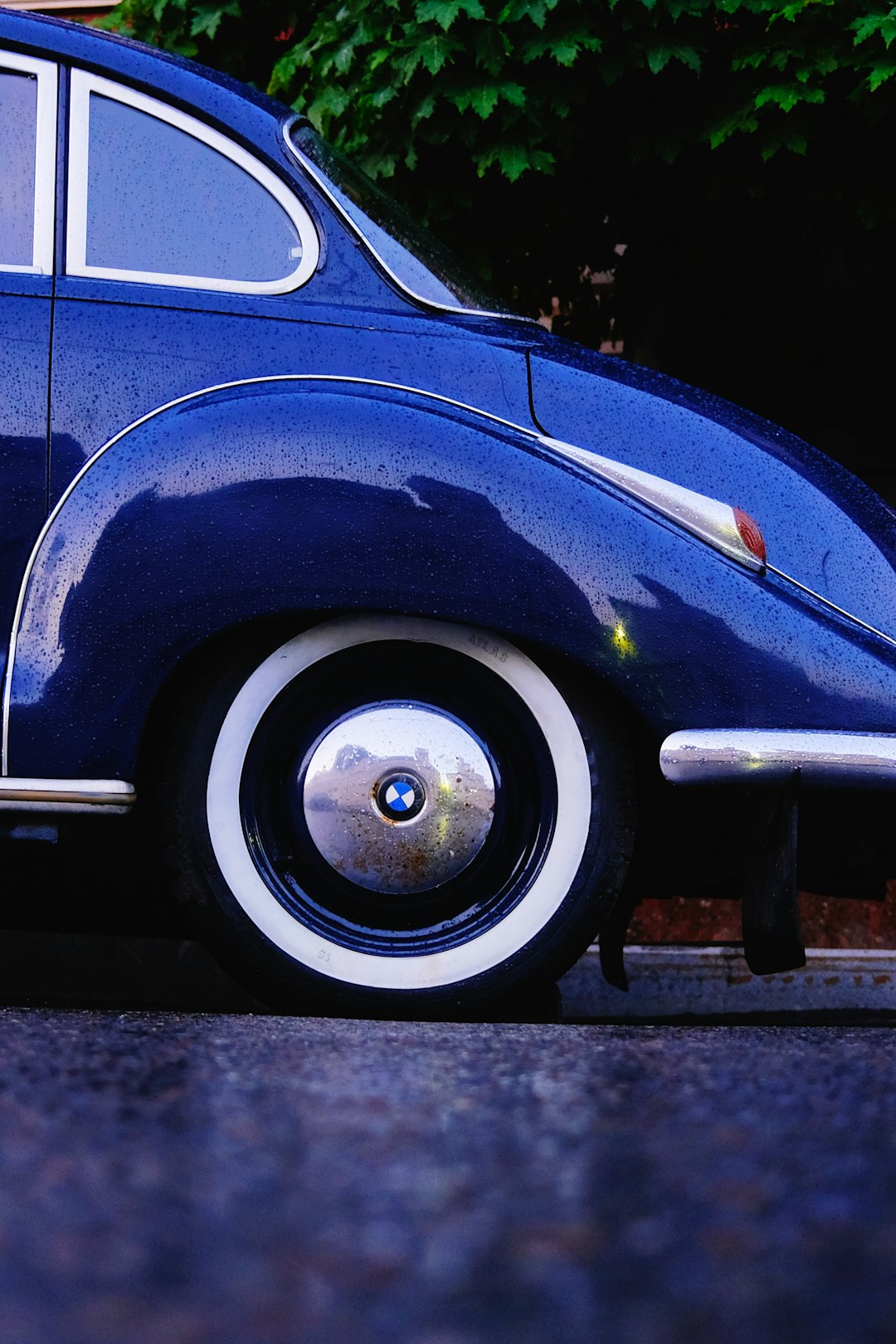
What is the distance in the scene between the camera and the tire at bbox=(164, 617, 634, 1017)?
2.39m

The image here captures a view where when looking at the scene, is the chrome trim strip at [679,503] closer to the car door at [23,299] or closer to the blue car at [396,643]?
the blue car at [396,643]

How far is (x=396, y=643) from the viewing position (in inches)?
97.6

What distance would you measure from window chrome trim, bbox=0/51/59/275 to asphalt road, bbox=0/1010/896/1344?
1485 mm

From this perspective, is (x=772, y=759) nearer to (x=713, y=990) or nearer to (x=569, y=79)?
(x=713, y=990)

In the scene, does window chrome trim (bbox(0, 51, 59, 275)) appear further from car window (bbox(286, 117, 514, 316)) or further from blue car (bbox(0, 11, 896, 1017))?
car window (bbox(286, 117, 514, 316))

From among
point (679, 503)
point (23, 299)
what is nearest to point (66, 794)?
point (23, 299)

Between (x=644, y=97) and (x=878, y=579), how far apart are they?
3.13 meters

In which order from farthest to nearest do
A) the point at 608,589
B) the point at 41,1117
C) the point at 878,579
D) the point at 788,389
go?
the point at 788,389
the point at 878,579
the point at 608,589
the point at 41,1117

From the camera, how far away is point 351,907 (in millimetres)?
2439

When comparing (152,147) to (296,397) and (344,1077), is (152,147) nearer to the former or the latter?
(296,397)

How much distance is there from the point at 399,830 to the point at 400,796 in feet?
0.20

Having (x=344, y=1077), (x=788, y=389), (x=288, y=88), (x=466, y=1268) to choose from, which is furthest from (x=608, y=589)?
(x=788, y=389)

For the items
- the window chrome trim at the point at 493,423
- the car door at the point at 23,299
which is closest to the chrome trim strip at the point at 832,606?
the window chrome trim at the point at 493,423

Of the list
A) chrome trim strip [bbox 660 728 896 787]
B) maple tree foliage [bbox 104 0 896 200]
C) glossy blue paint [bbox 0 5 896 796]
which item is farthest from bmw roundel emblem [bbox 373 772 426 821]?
maple tree foliage [bbox 104 0 896 200]
